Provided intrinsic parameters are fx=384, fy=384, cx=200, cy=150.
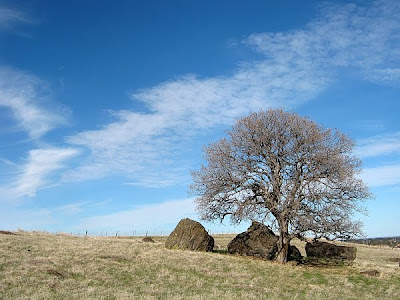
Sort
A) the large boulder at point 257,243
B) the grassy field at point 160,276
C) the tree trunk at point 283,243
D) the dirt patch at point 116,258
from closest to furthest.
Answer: the grassy field at point 160,276 < the dirt patch at point 116,258 < the tree trunk at point 283,243 < the large boulder at point 257,243

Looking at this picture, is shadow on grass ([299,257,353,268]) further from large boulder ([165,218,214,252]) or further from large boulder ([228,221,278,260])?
large boulder ([165,218,214,252])

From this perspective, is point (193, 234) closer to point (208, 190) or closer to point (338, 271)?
point (208, 190)

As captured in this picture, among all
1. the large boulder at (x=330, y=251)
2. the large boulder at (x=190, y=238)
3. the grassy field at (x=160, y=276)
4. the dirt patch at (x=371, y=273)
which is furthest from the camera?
the large boulder at (x=330, y=251)

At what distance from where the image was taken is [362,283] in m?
26.1

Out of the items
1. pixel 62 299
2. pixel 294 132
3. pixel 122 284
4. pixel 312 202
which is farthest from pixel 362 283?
pixel 62 299

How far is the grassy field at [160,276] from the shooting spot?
18516 millimetres

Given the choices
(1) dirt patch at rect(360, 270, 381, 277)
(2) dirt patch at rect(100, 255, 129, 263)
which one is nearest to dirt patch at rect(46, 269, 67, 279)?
(2) dirt patch at rect(100, 255, 129, 263)

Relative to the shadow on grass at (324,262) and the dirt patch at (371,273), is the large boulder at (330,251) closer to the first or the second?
the shadow on grass at (324,262)

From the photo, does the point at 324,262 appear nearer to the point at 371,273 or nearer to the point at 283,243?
the point at 283,243

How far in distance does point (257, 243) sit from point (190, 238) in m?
5.83

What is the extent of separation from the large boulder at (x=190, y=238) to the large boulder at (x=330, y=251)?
10.4 meters

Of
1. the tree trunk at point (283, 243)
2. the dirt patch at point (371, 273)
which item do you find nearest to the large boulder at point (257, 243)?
the tree trunk at point (283, 243)

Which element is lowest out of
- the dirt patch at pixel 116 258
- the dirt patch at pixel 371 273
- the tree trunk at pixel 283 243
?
the dirt patch at pixel 371 273

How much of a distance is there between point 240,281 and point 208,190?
1142 cm
